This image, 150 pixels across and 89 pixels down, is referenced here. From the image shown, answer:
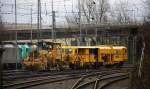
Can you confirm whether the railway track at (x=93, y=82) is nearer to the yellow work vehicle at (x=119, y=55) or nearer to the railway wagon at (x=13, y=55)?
the railway wagon at (x=13, y=55)

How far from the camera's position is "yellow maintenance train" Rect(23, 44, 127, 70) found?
42750mm

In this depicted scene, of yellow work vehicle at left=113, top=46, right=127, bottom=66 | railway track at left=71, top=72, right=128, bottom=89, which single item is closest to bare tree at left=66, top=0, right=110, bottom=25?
yellow work vehicle at left=113, top=46, right=127, bottom=66

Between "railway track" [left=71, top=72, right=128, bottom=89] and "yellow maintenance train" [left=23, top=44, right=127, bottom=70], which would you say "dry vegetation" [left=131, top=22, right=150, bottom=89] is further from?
"yellow maintenance train" [left=23, top=44, right=127, bottom=70]

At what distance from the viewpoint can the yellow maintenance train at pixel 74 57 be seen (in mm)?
42750

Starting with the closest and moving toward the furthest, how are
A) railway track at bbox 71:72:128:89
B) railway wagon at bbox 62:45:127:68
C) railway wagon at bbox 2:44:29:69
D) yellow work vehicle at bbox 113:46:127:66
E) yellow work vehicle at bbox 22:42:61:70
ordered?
railway track at bbox 71:72:128:89 < yellow work vehicle at bbox 22:42:61:70 < railway wagon at bbox 62:45:127:68 < railway wagon at bbox 2:44:29:69 < yellow work vehicle at bbox 113:46:127:66

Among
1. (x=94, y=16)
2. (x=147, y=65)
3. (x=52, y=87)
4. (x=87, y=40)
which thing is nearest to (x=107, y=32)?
(x=87, y=40)

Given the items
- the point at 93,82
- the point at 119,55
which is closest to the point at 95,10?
the point at 119,55

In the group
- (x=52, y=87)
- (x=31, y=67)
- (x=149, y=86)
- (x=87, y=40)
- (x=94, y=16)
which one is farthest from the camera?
(x=94, y=16)

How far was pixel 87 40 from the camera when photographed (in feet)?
218

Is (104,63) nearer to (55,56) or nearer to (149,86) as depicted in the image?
(55,56)

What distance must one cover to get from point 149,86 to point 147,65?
1.78 metres

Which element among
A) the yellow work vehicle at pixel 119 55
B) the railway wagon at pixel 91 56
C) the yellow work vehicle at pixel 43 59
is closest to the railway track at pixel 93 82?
the yellow work vehicle at pixel 43 59

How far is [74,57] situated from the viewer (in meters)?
44.9

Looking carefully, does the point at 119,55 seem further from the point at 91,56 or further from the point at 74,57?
the point at 74,57
